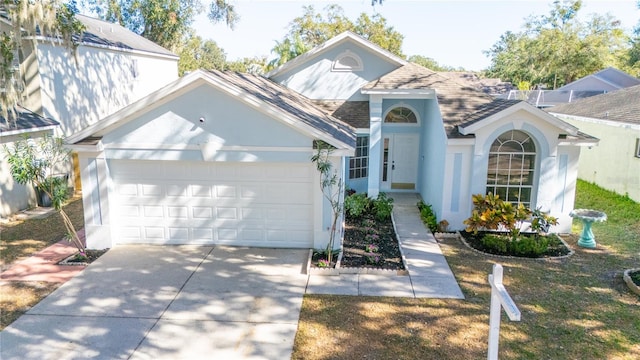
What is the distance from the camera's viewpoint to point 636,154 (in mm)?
14938

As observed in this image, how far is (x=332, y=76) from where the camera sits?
16219 millimetres

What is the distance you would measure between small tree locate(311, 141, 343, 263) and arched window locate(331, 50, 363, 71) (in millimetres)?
7094

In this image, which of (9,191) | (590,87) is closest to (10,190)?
(9,191)

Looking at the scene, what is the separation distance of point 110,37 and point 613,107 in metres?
22.6

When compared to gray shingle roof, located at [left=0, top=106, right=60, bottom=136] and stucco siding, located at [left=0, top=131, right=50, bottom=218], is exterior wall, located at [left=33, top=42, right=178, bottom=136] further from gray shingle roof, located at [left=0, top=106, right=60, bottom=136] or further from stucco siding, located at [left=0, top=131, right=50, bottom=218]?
stucco siding, located at [left=0, top=131, right=50, bottom=218]

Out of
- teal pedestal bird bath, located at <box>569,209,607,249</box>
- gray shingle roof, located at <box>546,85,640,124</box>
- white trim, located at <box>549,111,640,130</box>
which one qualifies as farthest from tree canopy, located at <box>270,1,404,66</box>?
teal pedestal bird bath, located at <box>569,209,607,249</box>

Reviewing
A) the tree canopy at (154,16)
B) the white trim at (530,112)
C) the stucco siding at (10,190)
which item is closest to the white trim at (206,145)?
the white trim at (530,112)

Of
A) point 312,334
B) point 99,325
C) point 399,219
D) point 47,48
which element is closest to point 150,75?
point 47,48

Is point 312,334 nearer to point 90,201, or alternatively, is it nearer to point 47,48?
point 90,201

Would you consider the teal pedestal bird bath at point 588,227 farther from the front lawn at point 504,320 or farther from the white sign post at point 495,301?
the white sign post at point 495,301

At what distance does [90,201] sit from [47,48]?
341 inches

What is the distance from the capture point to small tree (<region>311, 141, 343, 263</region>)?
9664mm

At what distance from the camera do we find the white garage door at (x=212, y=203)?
411 inches

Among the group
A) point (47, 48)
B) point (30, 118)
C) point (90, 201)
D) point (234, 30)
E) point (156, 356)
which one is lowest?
point (156, 356)
